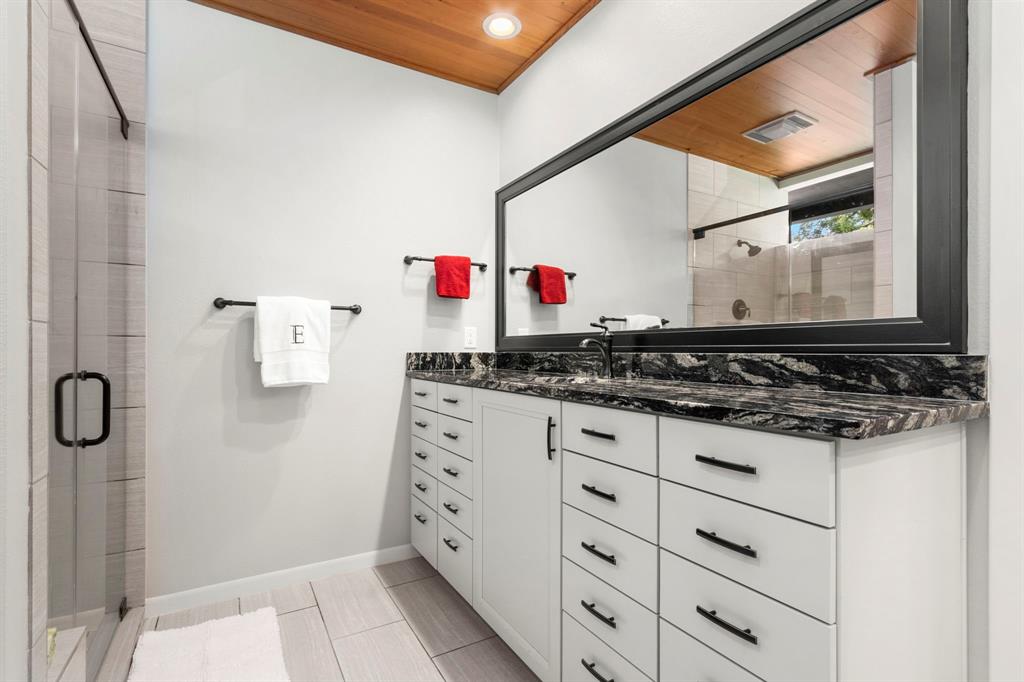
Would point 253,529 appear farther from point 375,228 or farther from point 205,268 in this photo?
point 375,228

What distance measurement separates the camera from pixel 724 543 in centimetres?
93

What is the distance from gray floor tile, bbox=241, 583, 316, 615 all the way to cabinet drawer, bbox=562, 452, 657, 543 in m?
1.40

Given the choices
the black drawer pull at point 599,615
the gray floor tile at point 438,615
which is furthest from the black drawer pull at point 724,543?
the gray floor tile at point 438,615

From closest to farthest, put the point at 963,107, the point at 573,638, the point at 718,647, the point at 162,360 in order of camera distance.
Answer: the point at 718,647, the point at 963,107, the point at 573,638, the point at 162,360

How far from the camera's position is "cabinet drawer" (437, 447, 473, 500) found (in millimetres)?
1898

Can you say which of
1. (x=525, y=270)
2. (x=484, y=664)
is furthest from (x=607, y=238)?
(x=484, y=664)

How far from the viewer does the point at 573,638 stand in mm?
1345

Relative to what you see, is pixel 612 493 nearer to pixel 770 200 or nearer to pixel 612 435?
pixel 612 435

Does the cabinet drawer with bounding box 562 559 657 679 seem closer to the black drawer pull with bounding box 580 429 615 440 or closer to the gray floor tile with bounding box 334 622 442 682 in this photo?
the black drawer pull with bounding box 580 429 615 440

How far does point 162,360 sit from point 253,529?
0.81m

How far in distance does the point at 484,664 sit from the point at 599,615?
0.67m

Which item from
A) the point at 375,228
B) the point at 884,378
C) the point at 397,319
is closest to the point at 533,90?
the point at 375,228

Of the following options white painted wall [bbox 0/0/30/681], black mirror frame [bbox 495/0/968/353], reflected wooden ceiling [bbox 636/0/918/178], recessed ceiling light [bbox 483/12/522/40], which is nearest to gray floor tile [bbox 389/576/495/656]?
white painted wall [bbox 0/0/30/681]

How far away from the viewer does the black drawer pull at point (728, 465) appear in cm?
90
